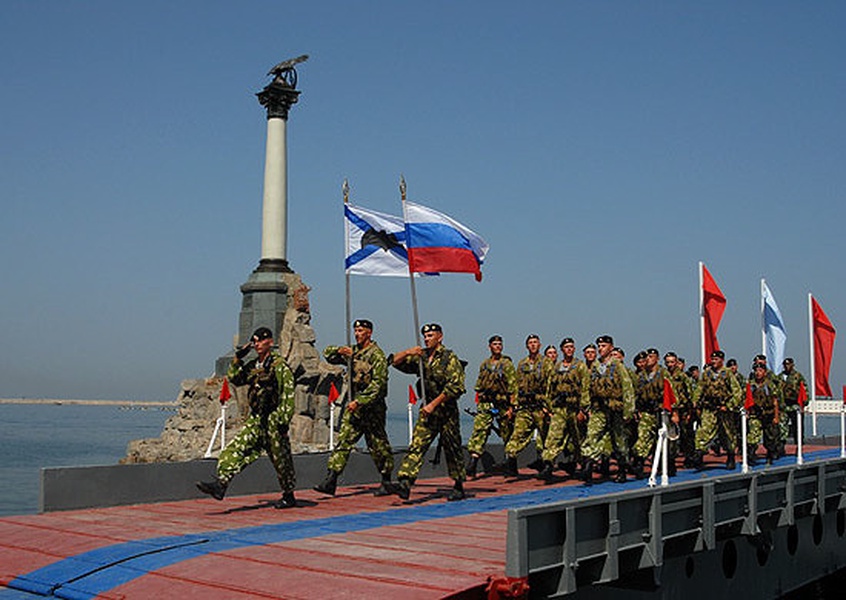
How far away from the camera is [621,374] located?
14375 millimetres

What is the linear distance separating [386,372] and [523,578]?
554cm

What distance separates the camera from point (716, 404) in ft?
59.6

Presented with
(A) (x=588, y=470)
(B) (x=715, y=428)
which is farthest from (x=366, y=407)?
(B) (x=715, y=428)

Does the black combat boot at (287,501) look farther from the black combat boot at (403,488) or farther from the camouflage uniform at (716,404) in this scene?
the camouflage uniform at (716,404)

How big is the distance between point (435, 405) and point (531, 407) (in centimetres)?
386

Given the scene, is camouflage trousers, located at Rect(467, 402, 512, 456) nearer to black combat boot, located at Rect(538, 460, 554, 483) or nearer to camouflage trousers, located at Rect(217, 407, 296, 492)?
black combat boot, located at Rect(538, 460, 554, 483)

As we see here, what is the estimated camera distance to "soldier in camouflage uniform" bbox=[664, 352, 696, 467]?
54.4 ft

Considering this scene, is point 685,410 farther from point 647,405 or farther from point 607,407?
point 607,407

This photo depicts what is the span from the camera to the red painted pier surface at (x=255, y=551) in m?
6.78

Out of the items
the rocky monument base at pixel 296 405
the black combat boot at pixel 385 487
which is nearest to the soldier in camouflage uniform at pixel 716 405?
the black combat boot at pixel 385 487

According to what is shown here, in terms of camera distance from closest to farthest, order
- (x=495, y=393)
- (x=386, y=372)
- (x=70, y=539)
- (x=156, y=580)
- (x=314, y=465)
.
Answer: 1. (x=156, y=580)
2. (x=70, y=539)
3. (x=386, y=372)
4. (x=314, y=465)
5. (x=495, y=393)

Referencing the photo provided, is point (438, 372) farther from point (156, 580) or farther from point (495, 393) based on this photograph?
point (156, 580)

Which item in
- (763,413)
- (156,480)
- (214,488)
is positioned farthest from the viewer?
(763,413)

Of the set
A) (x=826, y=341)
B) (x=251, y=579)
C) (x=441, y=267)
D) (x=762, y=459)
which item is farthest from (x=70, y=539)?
(x=826, y=341)
